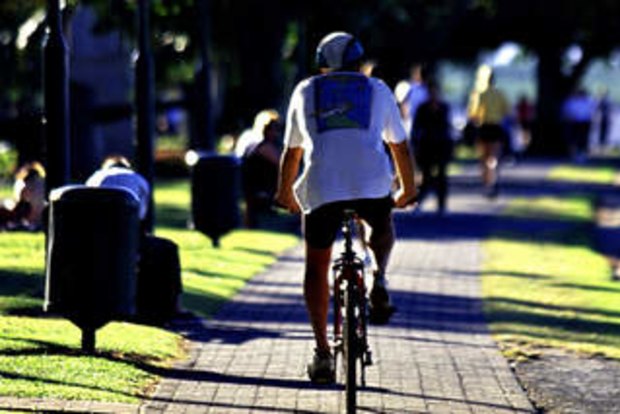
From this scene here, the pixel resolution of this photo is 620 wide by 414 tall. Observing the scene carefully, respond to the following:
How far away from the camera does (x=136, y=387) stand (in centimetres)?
955

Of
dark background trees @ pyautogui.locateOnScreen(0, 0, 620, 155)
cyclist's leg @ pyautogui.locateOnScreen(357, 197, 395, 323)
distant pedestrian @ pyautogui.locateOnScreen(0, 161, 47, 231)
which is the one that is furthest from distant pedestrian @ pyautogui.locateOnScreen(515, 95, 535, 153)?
cyclist's leg @ pyautogui.locateOnScreen(357, 197, 395, 323)

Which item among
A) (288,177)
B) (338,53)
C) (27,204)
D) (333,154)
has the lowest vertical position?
(27,204)

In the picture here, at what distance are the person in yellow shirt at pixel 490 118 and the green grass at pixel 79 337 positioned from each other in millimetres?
7243

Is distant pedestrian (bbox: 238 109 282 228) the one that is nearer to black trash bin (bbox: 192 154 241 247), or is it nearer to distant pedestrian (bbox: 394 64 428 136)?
distant pedestrian (bbox: 394 64 428 136)

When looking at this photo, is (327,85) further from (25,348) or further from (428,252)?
(428,252)

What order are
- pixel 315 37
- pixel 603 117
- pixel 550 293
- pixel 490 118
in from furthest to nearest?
pixel 603 117, pixel 315 37, pixel 490 118, pixel 550 293

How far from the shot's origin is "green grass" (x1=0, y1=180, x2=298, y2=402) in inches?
372

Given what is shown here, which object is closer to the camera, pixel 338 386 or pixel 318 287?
pixel 318 287

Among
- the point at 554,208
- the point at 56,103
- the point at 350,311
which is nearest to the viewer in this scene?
the point at 350,311

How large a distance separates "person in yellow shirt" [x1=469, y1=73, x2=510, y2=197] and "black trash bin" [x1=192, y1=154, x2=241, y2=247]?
285 inches

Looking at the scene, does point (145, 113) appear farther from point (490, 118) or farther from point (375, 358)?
point (490, 118)

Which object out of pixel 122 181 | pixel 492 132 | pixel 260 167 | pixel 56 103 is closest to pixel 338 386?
pixel 122 181

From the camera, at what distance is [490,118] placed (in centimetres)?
2536

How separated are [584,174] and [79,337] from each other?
2989 centimetres
